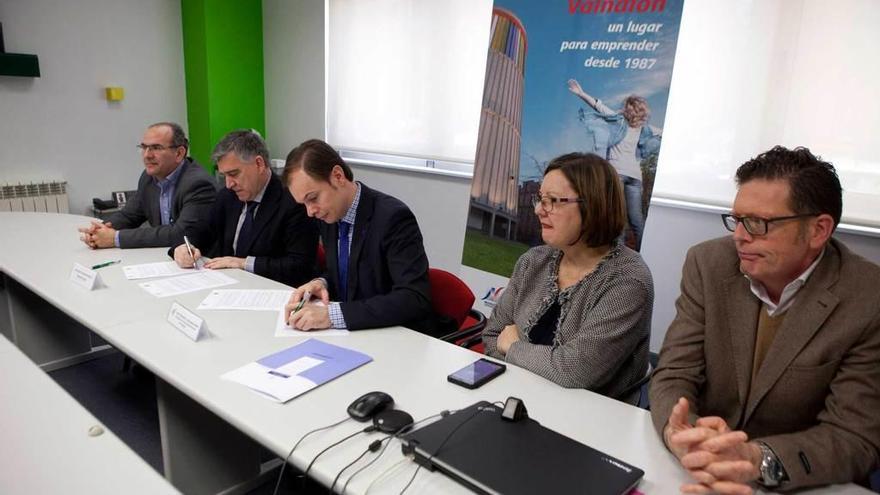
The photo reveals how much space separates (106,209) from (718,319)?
4.61 metres

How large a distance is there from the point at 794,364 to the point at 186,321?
1.68 m

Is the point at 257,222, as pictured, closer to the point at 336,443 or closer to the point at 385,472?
the point at 336,443

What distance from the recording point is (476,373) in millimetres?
1501

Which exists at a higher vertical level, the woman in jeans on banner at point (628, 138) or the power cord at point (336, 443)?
the woman in jeans on banner at point (628, 138)

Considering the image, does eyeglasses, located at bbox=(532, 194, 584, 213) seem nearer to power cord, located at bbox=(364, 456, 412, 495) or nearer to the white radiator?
power cord, located at bbox=(364, 456, 412, 495)

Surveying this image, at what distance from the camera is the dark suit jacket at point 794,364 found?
3.70ft

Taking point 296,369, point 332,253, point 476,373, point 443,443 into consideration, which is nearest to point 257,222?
point 332,253

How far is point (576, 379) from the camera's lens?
1.47 meters

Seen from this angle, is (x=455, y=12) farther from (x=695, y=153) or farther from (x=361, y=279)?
(x=361, y=279)

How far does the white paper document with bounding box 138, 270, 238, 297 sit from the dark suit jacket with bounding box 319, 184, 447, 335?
508mm

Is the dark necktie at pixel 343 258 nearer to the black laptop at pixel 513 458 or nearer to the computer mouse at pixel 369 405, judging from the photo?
the computer mouse at pixel 369 405

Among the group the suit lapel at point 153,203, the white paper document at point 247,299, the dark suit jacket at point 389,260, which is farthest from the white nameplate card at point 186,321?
the suit lapel at point 153,203

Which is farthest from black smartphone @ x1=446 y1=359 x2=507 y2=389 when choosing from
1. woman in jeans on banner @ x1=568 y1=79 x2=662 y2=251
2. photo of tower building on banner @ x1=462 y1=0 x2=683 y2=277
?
woman in jeans on banner @ x1=568 y1=79 x2=662 y2=251

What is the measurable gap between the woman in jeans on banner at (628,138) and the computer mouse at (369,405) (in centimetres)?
197
